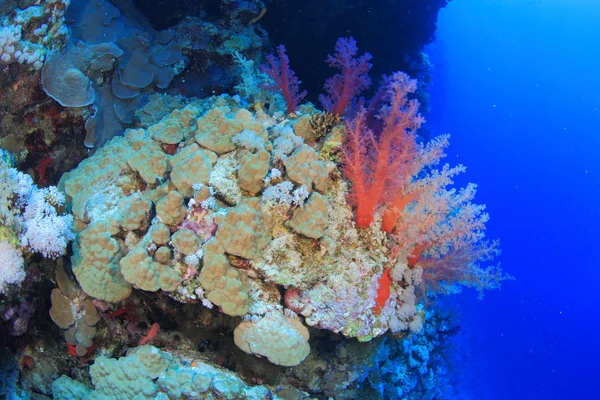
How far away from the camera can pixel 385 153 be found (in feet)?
10.6

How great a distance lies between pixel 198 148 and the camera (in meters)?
3.56

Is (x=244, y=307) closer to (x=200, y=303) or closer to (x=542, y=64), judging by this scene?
(x=200, y=303)

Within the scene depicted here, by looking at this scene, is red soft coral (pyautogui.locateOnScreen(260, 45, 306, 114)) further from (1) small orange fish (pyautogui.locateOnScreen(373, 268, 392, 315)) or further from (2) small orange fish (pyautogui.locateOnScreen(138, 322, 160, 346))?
(2) small orange fish (pyautogui.locateOnScreen(138, 322, 160, 346))

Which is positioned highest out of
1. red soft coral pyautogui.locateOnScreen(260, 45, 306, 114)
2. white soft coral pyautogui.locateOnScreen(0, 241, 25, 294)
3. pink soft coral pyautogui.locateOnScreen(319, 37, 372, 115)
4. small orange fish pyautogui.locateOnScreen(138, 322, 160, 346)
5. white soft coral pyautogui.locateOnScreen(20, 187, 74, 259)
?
pink soft coral pyautogui.locateOnScreen(319, 37, 372, 115)

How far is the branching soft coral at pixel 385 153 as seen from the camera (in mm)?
3219

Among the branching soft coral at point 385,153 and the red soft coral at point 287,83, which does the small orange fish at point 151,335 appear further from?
the red soft coral at point 287,83

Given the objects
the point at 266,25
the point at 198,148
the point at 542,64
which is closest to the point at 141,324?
the point at 198,148

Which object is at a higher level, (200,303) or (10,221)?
(200,303)

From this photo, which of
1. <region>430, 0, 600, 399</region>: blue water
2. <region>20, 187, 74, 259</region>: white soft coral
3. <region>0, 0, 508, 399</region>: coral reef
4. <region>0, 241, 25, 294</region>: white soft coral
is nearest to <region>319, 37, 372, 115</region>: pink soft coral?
<region>0, 0, 508, 399</region>: coral reef

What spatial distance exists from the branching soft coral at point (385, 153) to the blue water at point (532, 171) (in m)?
25.2

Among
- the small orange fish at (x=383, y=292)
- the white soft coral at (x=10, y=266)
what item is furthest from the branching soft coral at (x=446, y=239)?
the white soft coral at (x=10, y=266)

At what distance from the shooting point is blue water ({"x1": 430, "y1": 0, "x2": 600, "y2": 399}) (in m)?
33.6

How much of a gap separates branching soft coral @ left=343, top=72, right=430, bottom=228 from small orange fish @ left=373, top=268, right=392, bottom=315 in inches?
19.8

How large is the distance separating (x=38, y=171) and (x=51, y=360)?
2198 millimetres
